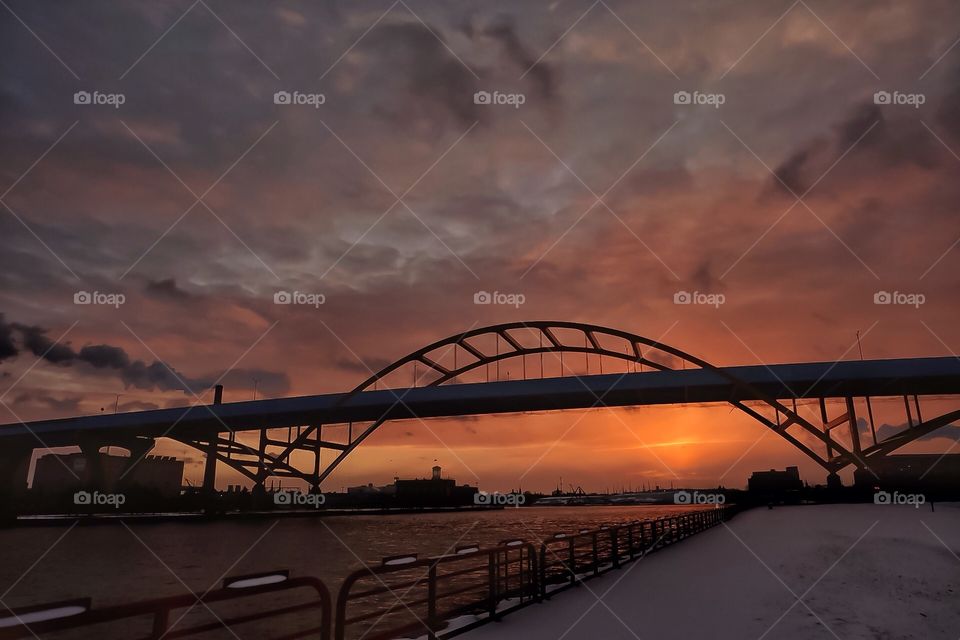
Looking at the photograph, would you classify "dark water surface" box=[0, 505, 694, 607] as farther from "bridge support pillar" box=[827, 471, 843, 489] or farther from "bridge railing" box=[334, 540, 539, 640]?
"bridge support pillar" box=[827, 471, 843, 489]

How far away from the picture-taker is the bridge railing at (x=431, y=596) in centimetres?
785

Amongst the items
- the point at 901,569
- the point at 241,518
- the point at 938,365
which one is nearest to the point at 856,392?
the point at 938,365

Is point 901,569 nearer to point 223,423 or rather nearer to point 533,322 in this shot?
point 533,322

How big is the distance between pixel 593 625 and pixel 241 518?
11329cm

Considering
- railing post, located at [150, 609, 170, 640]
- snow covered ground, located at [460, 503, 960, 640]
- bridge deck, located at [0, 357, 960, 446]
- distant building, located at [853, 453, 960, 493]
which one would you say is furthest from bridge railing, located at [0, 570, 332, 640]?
distant building, located at [853, 453, 960, 493]

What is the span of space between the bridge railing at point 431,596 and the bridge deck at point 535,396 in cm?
5278

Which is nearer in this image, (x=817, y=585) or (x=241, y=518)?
(x=817, y=585)

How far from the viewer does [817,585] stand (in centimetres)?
1291

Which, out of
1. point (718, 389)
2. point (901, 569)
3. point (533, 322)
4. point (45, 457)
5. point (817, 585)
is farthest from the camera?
point (45, 457)

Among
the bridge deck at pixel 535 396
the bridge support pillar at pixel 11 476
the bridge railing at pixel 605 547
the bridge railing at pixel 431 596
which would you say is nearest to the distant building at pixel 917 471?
the bridge deck at pixel 535 396

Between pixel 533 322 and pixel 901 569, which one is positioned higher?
pixel 533 322

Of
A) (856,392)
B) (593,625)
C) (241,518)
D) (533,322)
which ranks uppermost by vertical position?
(533,322)

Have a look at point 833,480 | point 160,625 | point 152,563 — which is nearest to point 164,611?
point 160,625

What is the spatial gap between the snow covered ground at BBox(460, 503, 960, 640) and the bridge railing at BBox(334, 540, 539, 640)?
539 mm
